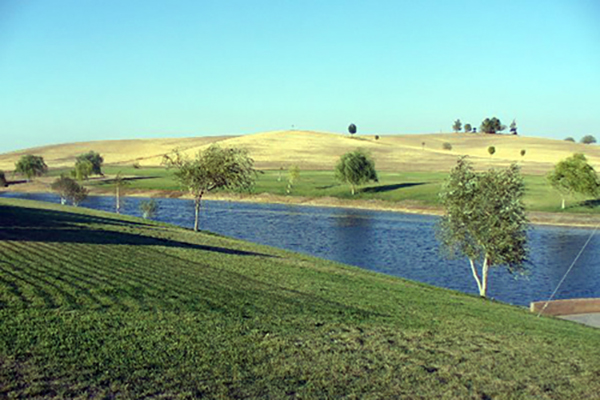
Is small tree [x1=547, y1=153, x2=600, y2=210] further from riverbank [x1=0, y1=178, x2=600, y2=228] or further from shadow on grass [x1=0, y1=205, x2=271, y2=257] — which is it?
shadow on grass [x1=0, y1=205, x2=271, y2=257]

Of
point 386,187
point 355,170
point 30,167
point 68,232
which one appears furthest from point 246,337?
point 30,167

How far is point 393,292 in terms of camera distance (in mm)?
31906

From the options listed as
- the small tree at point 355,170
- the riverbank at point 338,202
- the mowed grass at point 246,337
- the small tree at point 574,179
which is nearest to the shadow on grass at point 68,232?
the mowed grass at point 246,337

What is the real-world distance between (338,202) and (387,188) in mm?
12623

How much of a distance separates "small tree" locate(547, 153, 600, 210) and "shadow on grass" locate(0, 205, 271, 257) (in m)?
71.5

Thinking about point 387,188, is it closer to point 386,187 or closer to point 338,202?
point 386,187

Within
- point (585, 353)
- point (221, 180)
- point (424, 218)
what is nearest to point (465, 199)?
point (585, 353)

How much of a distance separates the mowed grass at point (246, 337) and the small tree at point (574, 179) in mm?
71400

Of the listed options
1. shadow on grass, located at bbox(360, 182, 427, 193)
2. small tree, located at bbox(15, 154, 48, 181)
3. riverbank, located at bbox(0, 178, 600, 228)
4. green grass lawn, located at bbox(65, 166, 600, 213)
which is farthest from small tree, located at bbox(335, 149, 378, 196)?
small tree, located at bbox(15, 154, 48, 181)

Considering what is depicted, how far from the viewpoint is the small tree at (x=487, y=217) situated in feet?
136

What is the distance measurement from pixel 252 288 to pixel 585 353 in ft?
46.6

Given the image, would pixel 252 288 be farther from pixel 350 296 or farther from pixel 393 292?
pixel 393 292

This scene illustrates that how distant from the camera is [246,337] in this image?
750 inches

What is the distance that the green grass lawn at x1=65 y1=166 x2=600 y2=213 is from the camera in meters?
99.5
